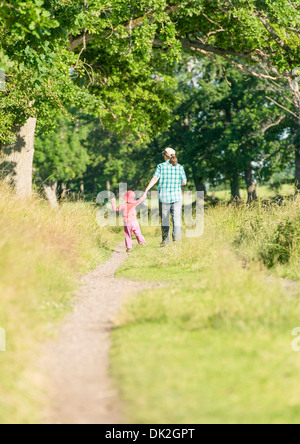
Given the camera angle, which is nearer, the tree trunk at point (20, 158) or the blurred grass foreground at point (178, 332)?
the blurred grass foreground at point (178, 332)

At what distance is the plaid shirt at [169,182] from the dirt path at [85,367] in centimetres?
419

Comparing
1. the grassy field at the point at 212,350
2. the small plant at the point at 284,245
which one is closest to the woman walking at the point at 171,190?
the small plant at the point at 284,245

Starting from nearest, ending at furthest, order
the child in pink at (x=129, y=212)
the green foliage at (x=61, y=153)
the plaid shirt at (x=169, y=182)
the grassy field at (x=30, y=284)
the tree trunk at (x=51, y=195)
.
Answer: the grassy field at (x=30, y=284)
the plaid shirt at (x=169, y=182)
the child in pink at (x=129, y=212)
the tree trunk at (x=51, y=195)
the green foliage at (x=61, y=153)

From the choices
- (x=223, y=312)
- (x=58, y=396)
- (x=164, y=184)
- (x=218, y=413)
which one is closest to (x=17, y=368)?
(x=58, y=396)

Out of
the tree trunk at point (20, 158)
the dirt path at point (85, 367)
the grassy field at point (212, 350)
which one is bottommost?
the dirt path at point (85, 367)

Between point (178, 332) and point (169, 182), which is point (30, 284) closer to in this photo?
point (178, 332)

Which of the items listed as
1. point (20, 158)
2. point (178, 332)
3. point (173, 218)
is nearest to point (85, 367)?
point (178, 332)

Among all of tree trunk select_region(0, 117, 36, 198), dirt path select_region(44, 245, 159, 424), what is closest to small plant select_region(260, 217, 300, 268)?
dirt path select_region(44, 245, 159, 424)

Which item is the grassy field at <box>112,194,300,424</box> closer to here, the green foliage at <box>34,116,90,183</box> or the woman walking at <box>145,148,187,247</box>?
the woman walking at <box>145,148,187,247</box>

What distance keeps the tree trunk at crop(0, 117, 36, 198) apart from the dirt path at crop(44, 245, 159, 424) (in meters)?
8.95

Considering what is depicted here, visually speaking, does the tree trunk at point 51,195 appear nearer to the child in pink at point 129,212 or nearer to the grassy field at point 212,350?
the child in pink at point 129,212

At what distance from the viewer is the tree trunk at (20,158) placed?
1529cm

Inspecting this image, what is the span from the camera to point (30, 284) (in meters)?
5.82

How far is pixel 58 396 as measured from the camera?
391cm
